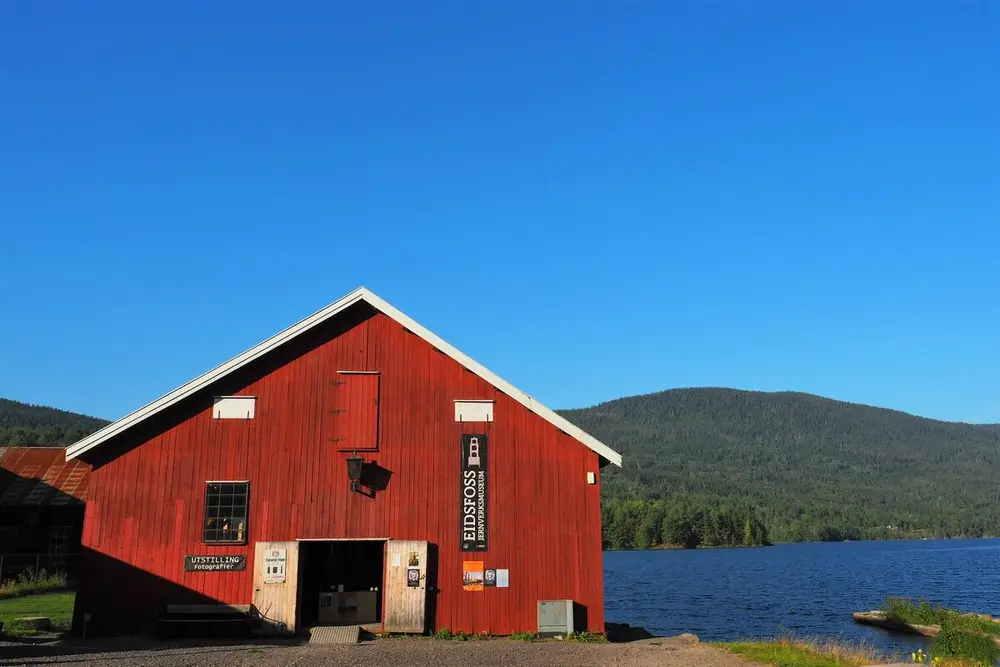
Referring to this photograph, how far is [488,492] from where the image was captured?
2430cm

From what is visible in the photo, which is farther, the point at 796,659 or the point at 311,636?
the point at 311,636

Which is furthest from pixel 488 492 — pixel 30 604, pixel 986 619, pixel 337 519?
pixel 986 619

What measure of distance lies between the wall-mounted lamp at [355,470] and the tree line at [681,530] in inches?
5692

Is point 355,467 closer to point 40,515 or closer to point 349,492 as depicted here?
point 349,492

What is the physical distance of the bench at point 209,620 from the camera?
73.4 feet

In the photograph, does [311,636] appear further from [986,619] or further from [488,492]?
[986,619]

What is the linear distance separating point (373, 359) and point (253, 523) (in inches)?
219

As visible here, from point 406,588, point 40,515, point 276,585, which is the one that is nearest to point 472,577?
point 406,588

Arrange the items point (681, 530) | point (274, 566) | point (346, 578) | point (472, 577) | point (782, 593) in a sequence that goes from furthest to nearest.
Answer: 1. point (681, 530)
2. point (782, 593)
3. point (346, 578)
4. point (472, 577)
5. point (274, 566)

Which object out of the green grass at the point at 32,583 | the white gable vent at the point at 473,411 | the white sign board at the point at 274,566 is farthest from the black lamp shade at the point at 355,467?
the green grass at the point at 32,583

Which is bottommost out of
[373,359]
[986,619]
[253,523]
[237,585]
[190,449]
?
[986,619]

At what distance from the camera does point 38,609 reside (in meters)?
26.7

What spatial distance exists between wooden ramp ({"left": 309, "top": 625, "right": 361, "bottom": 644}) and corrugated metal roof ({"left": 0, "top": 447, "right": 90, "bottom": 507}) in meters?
16.8

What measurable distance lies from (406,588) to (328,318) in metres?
7.83
